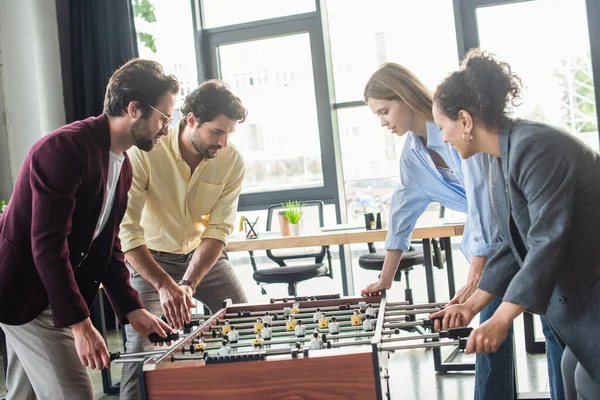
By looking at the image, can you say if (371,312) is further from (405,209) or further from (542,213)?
(542,213)

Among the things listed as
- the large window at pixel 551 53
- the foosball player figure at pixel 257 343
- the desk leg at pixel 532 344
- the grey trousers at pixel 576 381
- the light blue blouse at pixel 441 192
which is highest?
the large window at pixel 551 53

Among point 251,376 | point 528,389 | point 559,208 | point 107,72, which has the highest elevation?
point 107,72

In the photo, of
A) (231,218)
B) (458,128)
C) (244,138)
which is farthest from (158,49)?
(458,128)

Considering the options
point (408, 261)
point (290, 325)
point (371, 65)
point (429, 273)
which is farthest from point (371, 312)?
point (371, 65)

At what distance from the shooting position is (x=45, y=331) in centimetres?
220

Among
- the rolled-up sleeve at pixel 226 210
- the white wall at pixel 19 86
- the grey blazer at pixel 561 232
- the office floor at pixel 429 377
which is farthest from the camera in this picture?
the white wall at pixel 19 86

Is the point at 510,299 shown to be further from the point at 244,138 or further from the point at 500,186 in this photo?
the point at 244,138

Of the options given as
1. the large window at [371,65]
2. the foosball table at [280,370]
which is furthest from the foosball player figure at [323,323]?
the large window at [371,65]

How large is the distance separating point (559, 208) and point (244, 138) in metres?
5.11

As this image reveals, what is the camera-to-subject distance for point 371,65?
6383mm

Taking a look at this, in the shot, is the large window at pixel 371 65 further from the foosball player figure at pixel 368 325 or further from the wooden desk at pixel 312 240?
the foosball player figure at pixel 368 325

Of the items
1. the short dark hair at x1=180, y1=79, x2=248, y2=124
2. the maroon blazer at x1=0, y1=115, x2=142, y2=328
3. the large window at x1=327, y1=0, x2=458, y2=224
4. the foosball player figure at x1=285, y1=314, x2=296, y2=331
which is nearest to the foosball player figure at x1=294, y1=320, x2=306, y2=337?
the foosball player figure at x1=285, y1=314, x2=296, y2=331

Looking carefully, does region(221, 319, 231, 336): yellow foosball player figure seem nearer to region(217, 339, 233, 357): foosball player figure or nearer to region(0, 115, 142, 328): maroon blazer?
region(217, 339, 233, 357): foosball player figure

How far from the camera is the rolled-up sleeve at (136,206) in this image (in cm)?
297
